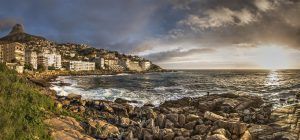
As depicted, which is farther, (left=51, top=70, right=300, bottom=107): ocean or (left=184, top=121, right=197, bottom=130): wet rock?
(left=51, top=70, right=300, bottom=107): ocean

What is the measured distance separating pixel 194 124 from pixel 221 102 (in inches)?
659

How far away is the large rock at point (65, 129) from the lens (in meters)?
14.7

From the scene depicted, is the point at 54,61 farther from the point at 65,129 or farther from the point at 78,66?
the point at 65,129

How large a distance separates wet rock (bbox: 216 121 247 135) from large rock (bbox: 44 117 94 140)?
720 cm

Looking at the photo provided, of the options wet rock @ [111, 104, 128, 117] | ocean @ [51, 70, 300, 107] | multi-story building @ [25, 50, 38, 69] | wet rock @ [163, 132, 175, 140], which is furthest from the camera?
multi-story building @ [25, 50, 38, 69]

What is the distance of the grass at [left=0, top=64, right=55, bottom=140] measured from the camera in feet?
39.7

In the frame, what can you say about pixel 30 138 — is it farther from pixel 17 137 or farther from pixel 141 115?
pixel 141 115

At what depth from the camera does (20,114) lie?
14195 millimetres

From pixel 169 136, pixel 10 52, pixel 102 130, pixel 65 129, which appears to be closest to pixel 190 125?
pixel 169 136

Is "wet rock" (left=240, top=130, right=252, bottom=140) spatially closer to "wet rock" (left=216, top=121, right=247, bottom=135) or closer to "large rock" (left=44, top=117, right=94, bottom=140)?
"wet rock" (left=216, top=121, right=247, bottom=135)

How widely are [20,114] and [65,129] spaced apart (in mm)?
2591

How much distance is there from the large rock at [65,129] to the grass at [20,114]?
584 millimetres

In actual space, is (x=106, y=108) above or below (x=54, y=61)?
below

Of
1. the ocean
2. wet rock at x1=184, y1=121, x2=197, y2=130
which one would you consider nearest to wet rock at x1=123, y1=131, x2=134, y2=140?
wet rock at x1=184, y1=121, x2=197, y2=130
